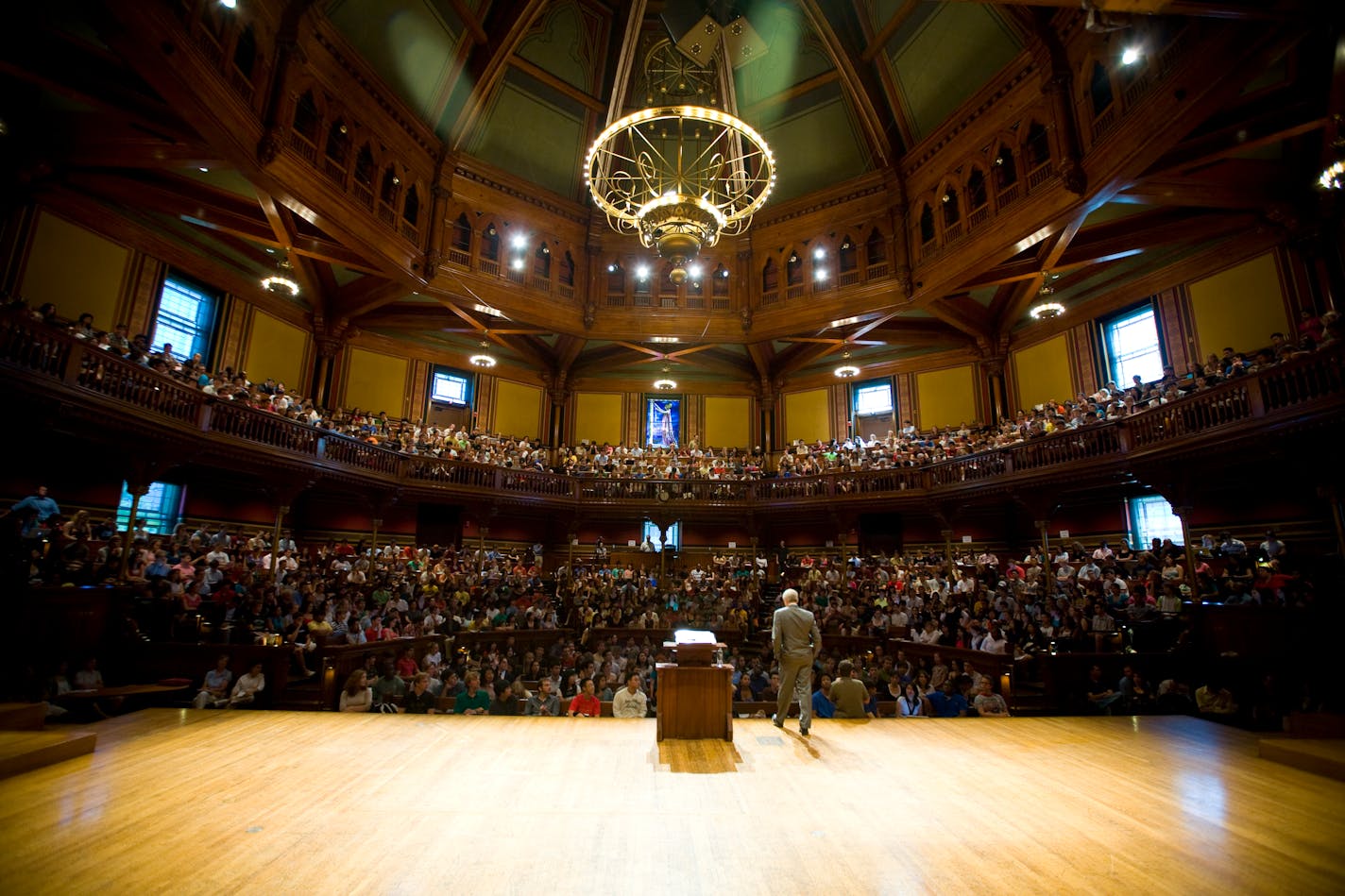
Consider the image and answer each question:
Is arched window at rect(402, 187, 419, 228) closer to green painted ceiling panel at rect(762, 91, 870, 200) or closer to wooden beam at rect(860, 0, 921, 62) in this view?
green painted ceiling panel at rect(762, 91, 870, 200)

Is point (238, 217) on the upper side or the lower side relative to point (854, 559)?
upper

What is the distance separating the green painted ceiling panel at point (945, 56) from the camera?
14.1 meters

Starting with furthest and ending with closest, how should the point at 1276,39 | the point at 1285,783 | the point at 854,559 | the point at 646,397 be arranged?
the point at 646,397 < the point at 854,559 < the point at 1276,39 < the point at 1285,783

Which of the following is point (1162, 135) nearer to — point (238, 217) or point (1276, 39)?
point (1276, 39)

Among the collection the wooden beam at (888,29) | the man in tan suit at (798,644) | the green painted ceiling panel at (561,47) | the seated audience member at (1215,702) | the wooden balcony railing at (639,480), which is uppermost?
the green painted ceiling panel at (561,47)

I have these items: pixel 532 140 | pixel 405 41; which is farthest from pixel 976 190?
pixel 405 41

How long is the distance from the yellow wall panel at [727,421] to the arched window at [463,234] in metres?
9.53

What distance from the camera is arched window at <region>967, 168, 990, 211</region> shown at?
600 inches

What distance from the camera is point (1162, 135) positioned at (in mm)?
10133

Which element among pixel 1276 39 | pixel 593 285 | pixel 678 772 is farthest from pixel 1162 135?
pixel 593 285

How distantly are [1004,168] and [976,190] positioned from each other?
2.63 feet

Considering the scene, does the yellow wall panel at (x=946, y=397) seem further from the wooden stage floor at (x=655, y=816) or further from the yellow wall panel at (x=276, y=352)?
the yellow wall panel at (x=276, y=352)

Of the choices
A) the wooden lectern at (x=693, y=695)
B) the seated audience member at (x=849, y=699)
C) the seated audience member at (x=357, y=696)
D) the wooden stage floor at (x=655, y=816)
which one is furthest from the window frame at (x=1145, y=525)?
the seated audience member at (x=357, y=696)

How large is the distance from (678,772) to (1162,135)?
470 inches
